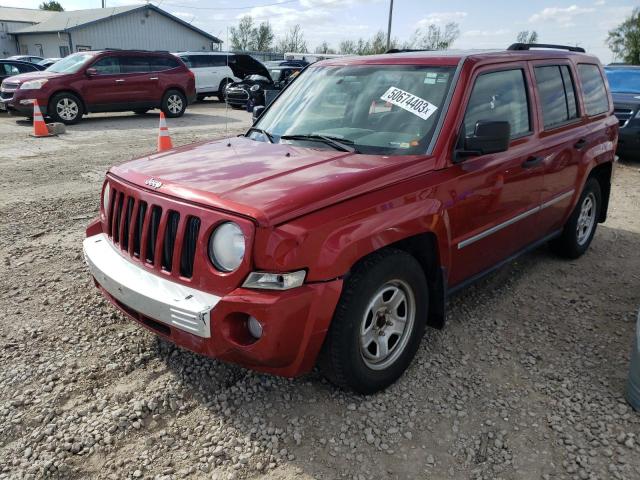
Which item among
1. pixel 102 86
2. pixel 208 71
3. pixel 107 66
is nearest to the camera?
pixel 102 86

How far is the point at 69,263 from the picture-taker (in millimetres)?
4551

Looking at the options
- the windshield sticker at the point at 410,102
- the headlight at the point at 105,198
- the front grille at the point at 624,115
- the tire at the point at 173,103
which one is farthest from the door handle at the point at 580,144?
the tire at the point at 173,103

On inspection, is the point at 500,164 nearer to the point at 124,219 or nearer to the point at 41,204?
the point at 124,219

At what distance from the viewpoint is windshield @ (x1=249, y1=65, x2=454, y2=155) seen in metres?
3.15

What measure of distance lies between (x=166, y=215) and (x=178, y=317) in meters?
0.52

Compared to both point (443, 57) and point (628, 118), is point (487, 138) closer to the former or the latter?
point (443, 57)

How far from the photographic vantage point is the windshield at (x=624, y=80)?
34.4 ft

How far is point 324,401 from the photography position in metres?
2.87

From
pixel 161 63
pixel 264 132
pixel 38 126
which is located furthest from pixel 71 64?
pixel 264 132

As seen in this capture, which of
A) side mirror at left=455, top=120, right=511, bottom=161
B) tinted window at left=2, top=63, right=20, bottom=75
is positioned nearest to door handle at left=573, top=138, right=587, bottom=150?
side mirror at left=455, top=120, right=511, bottom=161

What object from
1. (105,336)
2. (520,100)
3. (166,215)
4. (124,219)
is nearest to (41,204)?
(105,336)

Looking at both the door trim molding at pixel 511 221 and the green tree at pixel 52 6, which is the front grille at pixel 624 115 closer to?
the door trim molding at pixel 511 221

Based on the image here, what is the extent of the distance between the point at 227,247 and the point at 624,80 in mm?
11395

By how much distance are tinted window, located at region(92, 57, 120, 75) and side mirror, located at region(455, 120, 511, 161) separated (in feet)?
41.8
